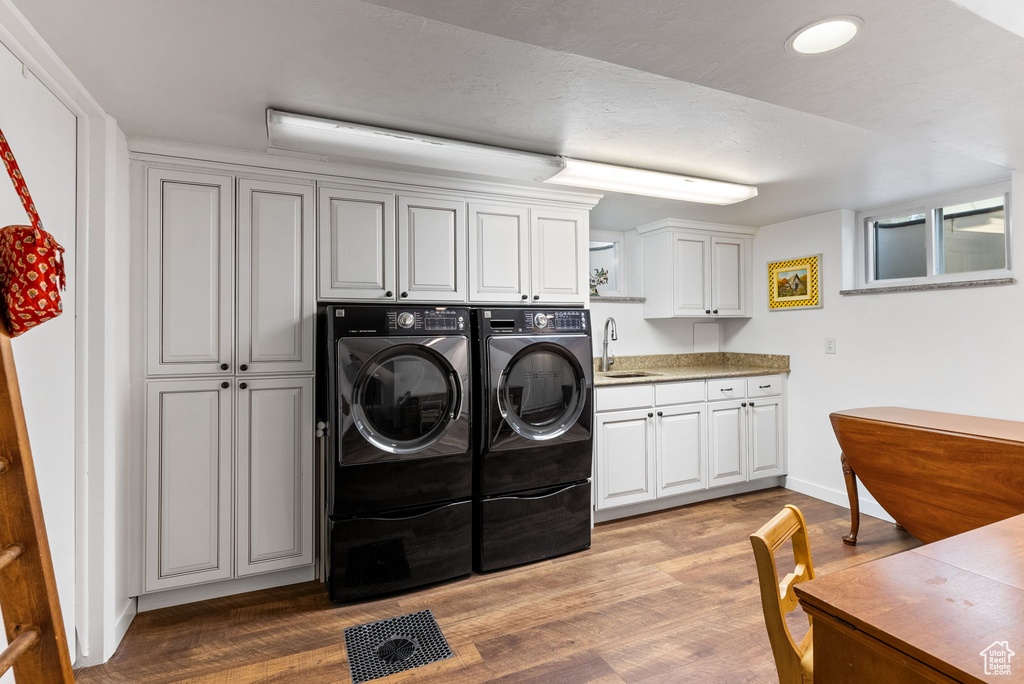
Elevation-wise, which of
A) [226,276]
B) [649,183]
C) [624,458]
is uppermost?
[649,183]

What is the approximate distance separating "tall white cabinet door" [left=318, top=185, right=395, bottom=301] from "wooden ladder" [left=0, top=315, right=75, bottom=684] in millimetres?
1611

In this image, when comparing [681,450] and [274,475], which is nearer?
[274,475]

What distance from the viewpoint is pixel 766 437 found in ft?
12.7

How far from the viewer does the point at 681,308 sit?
12.9 ft

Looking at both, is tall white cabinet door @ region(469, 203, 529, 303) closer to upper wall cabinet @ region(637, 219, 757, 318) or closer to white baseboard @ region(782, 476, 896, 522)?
upper wall cabinet @ region(637, 219, 757, 318)

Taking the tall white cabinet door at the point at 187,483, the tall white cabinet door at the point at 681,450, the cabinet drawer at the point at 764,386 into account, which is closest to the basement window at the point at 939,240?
the cabinet drawer at the point at 764,386

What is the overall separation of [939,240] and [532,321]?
2775 millimetres

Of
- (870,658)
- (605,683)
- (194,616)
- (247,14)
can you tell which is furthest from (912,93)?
(194,616)

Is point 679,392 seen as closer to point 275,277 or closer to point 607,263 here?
point 607,263

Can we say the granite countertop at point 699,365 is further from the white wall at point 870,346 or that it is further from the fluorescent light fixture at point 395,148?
the fluorescent light fixture at point 395,148

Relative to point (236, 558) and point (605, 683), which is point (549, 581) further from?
point (236, 558)

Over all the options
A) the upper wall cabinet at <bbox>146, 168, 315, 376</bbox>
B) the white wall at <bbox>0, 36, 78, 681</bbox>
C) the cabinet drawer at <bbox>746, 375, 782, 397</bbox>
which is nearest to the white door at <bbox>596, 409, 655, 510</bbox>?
the cabinet drawer at <bbox>746, 375, 782, 397</bbox>

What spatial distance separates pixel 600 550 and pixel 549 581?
1.58ft

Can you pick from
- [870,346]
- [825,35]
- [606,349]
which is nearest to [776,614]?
[825,35]
